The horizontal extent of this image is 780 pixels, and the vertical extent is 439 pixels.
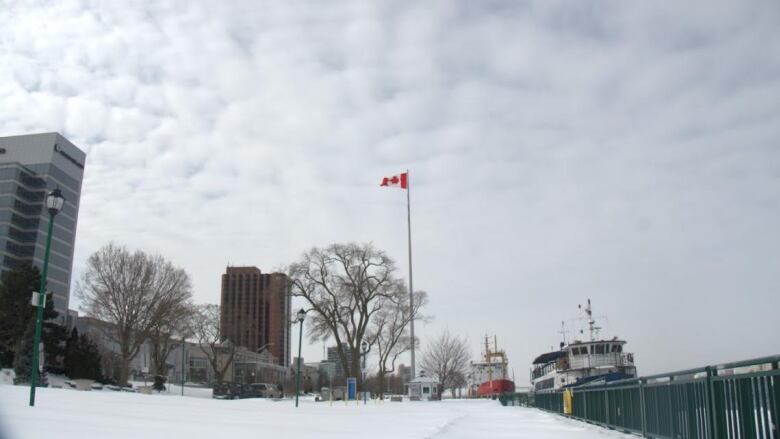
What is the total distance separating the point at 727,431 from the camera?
7.57 meters

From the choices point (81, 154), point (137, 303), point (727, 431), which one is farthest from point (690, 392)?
point (81, 154)

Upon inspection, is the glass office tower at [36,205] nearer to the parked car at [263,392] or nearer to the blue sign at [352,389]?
the parked car at [263,392]

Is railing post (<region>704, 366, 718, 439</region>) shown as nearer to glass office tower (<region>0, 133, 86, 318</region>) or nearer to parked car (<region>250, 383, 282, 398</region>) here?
parked car (<region>250, 383, 282, 398</region>)

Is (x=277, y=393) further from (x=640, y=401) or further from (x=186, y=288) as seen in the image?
(x=640, y=401)

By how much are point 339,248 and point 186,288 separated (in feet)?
44.3

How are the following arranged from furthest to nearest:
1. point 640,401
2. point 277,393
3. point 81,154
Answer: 1. point 81,154
2. point 277,393
3. point 640,401

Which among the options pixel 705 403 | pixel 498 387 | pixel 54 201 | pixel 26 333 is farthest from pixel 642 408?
pixel 498 387

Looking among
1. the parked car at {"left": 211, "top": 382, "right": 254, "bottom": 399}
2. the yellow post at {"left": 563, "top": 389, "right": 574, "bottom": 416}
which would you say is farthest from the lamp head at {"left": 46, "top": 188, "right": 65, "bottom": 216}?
the parked car at {"left": 211, "top": 382, "right": 254, "bottom": 399}

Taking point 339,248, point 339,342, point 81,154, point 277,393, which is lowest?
point 277,393

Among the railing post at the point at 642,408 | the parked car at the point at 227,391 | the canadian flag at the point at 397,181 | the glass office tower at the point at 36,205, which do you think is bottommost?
the parked car at the point at 227,391

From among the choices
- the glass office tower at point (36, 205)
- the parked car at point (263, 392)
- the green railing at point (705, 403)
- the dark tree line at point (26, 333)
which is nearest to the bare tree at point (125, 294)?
the dark tree line at point (26, 333)

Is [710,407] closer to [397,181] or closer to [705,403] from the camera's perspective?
[705,403]

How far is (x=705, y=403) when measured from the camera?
834 centimetres

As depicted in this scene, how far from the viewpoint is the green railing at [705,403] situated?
654cm
